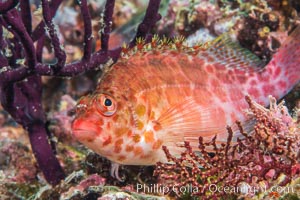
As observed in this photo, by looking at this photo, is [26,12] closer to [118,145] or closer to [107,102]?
[107,102]

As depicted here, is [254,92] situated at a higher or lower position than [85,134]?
higher

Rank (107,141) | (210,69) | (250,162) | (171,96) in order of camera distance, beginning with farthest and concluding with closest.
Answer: (210,69), (171,96), (107,141), (250,162)

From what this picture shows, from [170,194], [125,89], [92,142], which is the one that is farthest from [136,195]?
[125,89]

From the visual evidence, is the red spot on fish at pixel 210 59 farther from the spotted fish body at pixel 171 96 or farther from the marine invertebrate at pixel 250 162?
the marine invertebrate at pixel 250 162

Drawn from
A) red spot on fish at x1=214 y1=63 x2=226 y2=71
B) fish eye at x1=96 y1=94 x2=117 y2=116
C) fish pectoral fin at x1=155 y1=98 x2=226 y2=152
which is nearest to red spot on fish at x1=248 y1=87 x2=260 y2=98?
red spot on fish at x1=214 y1=63 x2=226 y2=71

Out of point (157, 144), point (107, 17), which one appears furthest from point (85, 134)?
point (107, 17)

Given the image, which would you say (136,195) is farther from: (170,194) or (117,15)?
(117,15)
